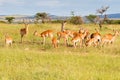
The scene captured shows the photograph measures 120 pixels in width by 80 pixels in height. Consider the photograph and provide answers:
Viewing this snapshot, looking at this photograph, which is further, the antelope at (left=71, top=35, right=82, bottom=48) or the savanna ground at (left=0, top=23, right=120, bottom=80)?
the antelope at (left=71, top=35, right=82, bottom=48)

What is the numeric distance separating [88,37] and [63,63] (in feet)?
28.3

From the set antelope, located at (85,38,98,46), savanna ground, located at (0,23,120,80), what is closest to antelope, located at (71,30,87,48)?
antelope, located at (85,38,98,46)

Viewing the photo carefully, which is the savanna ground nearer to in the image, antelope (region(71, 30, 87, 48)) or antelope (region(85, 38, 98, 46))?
antelope (region(85, 38, 98, 46))

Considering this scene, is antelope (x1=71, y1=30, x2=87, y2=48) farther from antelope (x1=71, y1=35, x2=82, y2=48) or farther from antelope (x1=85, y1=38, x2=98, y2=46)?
antelope (x1=85, y1=38, x2=98, y2=46)

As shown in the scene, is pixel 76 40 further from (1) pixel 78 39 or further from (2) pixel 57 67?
(2) pixel 57 67

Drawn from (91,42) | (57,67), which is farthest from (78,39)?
(57,67)

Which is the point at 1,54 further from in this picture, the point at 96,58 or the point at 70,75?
the point at 70,75

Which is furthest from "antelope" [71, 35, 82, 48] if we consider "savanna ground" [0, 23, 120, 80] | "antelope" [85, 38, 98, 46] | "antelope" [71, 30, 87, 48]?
"savanna ground" [0, 23, 120, 80]

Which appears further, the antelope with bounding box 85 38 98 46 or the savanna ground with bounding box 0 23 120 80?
the antelope with bounding box 85 38 98 46

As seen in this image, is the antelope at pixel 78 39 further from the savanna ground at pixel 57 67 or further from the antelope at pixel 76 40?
the savanna ground at pixel 57 67

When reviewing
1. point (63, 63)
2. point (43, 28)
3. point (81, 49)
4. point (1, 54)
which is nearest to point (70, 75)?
point (63, 63)

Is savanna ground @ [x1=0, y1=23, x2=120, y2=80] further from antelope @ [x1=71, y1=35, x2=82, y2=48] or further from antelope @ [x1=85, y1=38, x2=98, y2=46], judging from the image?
antelope @ [x1=71, y1=35, x2=82, y2=48]

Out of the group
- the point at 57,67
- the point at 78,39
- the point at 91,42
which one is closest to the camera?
the point at 57,67

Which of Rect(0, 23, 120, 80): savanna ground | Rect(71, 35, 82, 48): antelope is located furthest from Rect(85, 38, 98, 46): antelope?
Rect(0, 23, 120, 80): savanna ground
